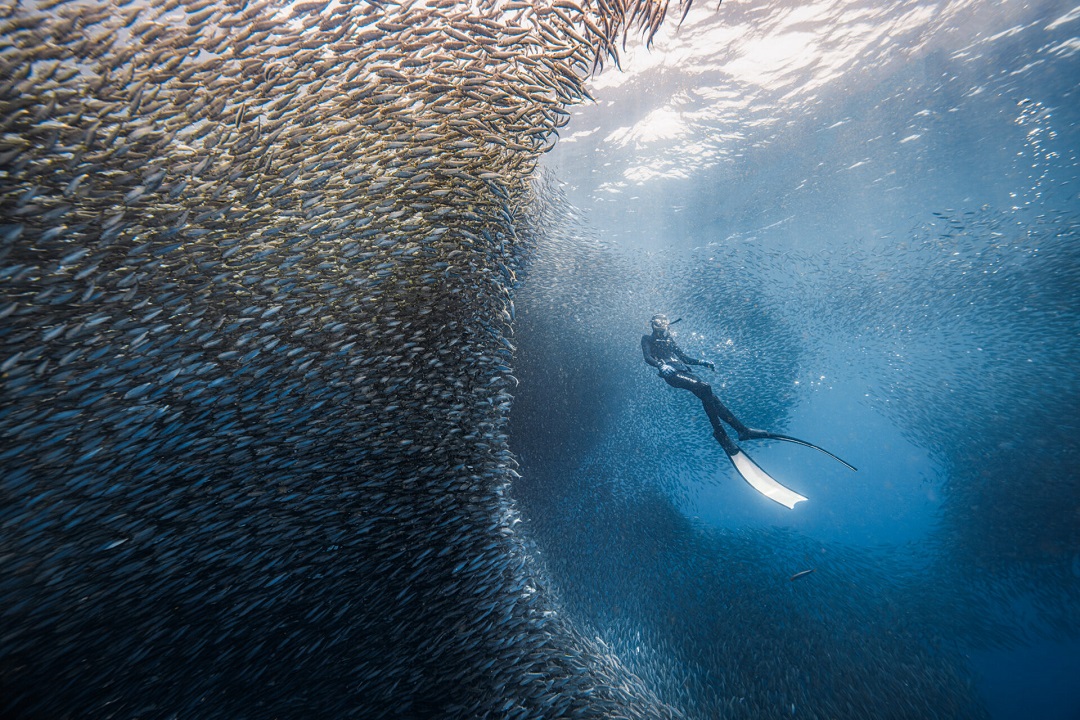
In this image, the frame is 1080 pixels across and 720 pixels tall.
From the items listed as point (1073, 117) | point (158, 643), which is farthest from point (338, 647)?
→ point (1073, 117)

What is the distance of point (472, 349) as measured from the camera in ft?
19.5

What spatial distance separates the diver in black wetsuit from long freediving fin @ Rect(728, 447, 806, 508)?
259 mm

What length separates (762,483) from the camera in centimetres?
800

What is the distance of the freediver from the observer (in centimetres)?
771

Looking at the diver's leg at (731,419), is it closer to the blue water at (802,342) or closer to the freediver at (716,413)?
the freediver at (716,413)

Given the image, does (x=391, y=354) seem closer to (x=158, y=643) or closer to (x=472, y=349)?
(x=472, y=349)

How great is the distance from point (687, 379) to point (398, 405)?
19.1 feet

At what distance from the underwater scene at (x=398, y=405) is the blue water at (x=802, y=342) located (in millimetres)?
153

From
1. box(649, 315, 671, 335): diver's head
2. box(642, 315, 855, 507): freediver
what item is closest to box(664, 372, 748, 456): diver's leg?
box(642, 315, 855, 507): freediver

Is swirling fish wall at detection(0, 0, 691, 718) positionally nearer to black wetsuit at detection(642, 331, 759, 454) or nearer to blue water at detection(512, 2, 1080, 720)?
black wetsuit at detection(642, 331, 759, 454)

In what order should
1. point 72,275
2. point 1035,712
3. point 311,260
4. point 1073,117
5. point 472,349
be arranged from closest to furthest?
point 72,275, point 311,260, point 472,349, point 1035,712, point 1073,117

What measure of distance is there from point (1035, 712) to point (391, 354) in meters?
22.0

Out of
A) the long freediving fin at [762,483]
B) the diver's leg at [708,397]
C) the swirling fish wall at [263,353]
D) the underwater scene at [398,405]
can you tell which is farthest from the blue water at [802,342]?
the swirling fish wall at [263,353]

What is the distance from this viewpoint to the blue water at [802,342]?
444 inches
